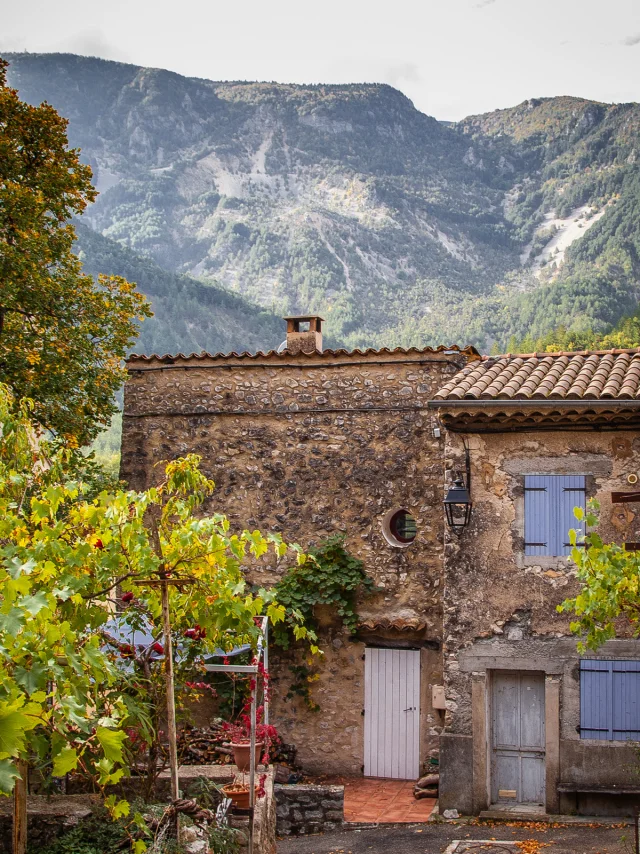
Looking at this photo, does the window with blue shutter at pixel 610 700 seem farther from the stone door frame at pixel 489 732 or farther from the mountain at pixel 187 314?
the mountain at pixel 187 314

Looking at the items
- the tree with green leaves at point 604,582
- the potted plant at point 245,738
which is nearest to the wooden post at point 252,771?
the potted plant at point 245,738

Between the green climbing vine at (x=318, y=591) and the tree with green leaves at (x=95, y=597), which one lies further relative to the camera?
the green climbing vine at (x=318, y=591)

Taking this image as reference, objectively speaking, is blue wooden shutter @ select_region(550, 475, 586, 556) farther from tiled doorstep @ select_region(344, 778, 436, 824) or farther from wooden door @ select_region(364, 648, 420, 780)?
tiled doorstep @ select_region(344, 778, 436, 824)

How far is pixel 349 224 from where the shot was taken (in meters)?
79.4

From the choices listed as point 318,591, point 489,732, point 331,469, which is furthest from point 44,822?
point 331,469

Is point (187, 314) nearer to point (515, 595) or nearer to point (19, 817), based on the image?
point (515, 595)

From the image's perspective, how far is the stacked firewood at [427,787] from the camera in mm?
13320

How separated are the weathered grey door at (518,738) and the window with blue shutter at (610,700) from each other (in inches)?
22.8

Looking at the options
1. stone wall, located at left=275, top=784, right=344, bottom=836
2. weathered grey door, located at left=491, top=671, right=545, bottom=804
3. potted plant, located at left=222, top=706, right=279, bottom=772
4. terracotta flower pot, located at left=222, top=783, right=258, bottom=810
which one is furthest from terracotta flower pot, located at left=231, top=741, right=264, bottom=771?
weathered grey door, located at left=491, top=671, right=545, bottom=804

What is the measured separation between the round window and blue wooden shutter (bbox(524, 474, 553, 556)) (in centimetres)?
265

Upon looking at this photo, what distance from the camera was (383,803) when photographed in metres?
13.2

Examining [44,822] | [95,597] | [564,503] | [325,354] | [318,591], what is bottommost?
[44,822]

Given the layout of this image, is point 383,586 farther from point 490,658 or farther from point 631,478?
point 631,478

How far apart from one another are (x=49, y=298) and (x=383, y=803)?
26.1 feet
